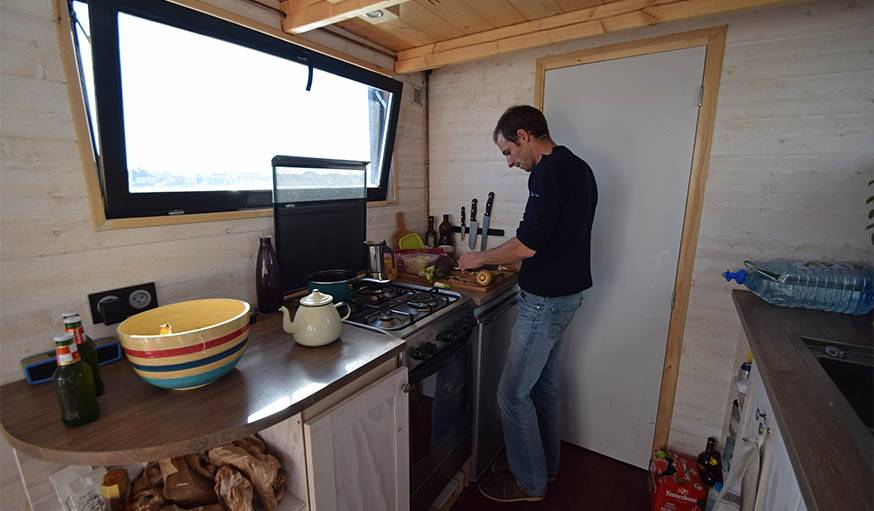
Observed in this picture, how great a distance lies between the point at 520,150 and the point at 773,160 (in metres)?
1.02

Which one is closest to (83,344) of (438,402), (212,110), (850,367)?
(212,110)

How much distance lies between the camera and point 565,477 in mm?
1993

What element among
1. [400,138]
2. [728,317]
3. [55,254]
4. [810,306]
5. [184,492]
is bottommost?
[184,492]

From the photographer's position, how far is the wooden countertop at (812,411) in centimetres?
64

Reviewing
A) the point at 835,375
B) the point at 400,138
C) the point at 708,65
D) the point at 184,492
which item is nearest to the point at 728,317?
the point at 835,375

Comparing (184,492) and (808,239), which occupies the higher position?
(808,239)

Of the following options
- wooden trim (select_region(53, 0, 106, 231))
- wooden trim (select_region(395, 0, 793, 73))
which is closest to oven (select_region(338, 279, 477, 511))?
wooden trim (select_region(53, 0, 106, 231))

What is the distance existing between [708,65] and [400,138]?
1.50 m

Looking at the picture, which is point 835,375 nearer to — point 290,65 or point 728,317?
point 728,317

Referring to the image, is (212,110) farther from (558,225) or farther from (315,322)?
(558,225)

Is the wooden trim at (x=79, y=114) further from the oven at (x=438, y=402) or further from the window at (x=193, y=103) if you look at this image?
the oven at (x=438, y=402)

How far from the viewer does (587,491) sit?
190 centimetres

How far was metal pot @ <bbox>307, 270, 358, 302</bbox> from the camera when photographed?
60.5 inches

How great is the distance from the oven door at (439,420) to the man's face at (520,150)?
78 centimetres
